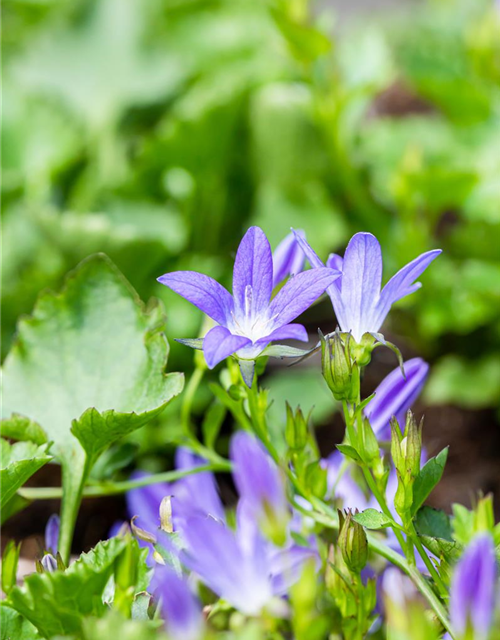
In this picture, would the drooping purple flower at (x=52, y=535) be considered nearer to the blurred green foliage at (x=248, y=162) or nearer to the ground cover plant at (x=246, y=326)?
the ground cover plant at (x=246, y=326)

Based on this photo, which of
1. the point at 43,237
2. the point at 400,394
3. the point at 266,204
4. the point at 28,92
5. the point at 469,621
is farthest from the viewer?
the point at 28,92

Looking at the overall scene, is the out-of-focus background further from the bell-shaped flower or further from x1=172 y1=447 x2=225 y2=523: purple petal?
the bell-shaped flower

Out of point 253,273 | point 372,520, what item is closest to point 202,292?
point 253,273

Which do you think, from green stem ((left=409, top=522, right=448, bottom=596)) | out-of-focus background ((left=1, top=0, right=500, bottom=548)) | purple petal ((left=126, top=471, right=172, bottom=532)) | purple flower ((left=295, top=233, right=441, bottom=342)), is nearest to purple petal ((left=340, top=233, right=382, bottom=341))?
purple flower ((left=295, top=233, right=441, bottom=342))

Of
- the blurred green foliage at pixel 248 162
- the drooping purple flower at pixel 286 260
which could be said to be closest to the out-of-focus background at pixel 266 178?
the blurred green foliage at pixel 248 162

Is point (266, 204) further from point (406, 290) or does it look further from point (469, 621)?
point (469, 621)

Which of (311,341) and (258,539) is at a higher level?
(258,539)

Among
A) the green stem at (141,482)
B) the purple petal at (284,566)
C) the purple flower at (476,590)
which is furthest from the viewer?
the green stem at (141,482)

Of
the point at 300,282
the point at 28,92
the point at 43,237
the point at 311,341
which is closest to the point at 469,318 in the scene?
the point at 311,341
